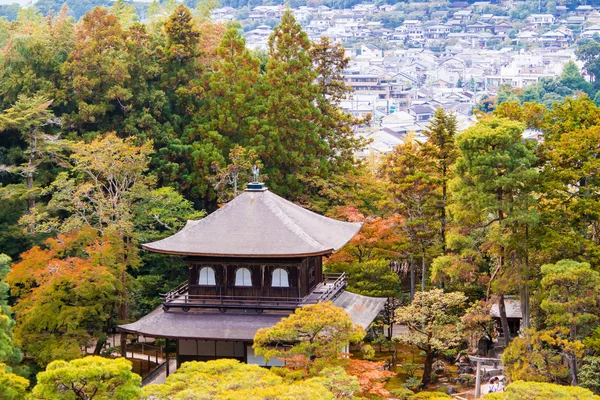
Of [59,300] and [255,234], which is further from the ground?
[255,234]

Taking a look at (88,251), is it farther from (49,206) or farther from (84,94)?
(84,94)

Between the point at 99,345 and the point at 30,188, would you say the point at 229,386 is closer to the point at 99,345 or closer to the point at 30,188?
the point at 99,345

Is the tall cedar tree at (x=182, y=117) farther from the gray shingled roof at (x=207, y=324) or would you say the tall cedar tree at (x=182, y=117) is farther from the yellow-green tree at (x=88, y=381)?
the yellow-green tree at (x=88, y=381)

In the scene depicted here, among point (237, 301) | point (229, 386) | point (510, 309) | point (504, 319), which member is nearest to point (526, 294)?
point (504, 319)

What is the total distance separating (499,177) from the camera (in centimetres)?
2686

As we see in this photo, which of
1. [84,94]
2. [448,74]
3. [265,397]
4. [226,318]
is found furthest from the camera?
[448,74]

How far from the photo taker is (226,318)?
26.5 meters

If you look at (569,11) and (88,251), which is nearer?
(88,251)

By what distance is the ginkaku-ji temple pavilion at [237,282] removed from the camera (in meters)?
26.2

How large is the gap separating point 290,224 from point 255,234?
1083 millimetres

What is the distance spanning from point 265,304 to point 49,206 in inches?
392

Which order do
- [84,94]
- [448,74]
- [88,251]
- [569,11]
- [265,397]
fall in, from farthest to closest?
[569,11] < [448,74] < [84,94] < [88,251] < [265,397]

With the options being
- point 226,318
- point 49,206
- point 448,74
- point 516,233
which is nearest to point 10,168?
point 49,206

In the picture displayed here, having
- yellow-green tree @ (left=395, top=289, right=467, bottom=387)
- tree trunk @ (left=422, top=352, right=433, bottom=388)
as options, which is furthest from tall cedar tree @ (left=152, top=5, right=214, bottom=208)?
tree trunk @ (left=422, top=352, right=433, bottom=388)
